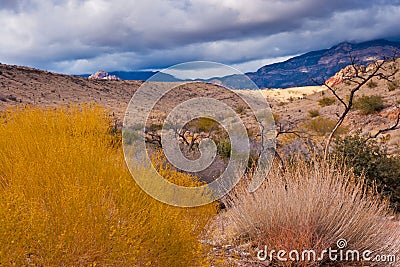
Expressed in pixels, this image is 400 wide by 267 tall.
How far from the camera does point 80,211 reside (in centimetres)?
328

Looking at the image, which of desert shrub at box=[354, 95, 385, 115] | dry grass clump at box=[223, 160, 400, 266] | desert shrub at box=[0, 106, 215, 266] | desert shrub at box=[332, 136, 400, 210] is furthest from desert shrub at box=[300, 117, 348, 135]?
desert shrub at box=[0, 106, 215, 266]

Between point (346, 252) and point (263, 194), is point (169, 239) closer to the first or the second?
point (263, 194)

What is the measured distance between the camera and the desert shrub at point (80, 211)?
10.2ft

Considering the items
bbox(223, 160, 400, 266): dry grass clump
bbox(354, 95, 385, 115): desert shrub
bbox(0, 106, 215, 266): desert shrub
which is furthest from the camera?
bbox(354, 95, 385, 115): desert shrub

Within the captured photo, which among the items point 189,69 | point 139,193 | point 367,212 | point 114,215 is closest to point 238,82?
point 189,69

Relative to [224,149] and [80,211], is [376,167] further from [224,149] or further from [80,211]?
[80,211]

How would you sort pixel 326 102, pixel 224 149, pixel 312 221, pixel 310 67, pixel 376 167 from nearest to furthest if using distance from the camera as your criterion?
pixel 312 221 < pixel 376 167 < pixel 224 149 < pixel 326 102 < pixel 310 67

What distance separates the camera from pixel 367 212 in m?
5.50

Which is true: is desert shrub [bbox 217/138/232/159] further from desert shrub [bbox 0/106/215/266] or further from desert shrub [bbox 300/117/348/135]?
desert shrub [bbox 300/117/348/135]

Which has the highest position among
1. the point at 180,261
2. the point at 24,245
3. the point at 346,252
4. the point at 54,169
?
the point at 54,169

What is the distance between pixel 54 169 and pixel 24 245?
3.41ft

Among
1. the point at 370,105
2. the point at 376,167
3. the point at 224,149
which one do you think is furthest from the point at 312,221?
the point at 370,105

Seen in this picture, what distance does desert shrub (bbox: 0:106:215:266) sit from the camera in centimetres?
311

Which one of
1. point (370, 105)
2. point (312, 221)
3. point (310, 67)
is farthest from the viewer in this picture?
point (310, 67)
